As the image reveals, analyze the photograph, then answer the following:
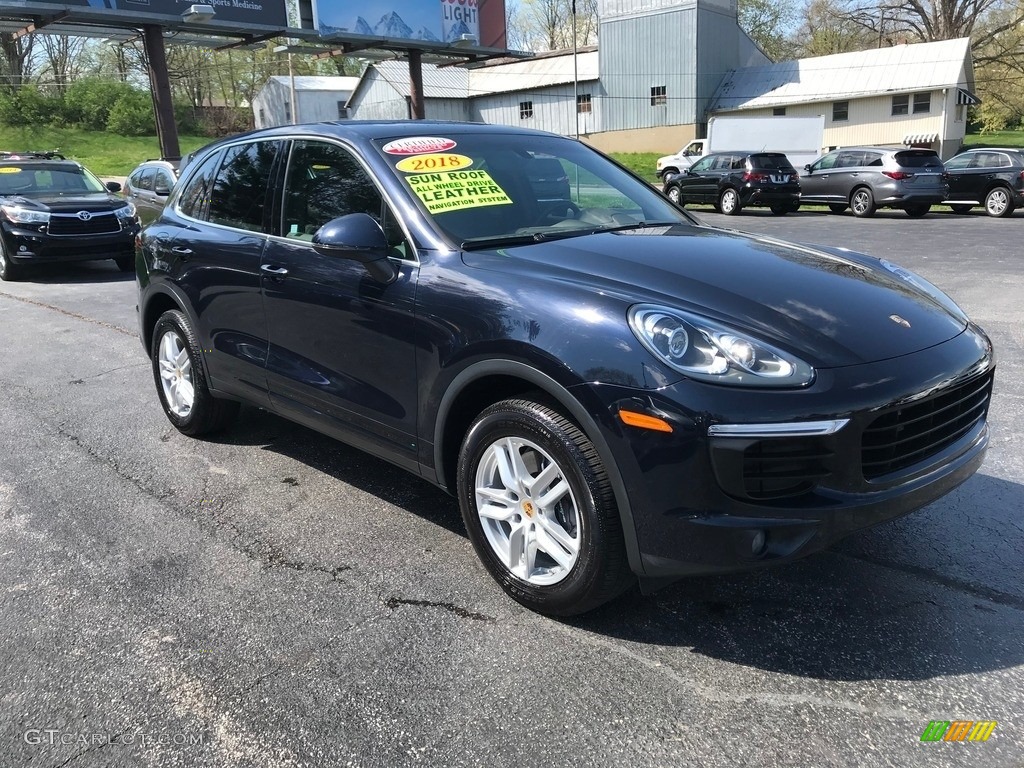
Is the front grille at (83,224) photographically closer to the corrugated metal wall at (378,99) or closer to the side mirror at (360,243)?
the side mirror at (360,243)

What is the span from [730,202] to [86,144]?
38.8 meters

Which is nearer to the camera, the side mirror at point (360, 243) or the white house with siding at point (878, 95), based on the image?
the side mirror at point (360, 243)

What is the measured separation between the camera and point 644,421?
2.47m

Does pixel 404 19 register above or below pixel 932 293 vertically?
above

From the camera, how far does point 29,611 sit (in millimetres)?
3100

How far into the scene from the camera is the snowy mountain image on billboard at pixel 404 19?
2788cm

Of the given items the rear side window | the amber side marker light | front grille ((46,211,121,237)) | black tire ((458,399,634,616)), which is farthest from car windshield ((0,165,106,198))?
the rear side window

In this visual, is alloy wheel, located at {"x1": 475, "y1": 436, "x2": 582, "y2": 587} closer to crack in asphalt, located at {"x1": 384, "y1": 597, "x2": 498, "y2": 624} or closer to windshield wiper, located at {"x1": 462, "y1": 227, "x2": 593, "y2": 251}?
crack in asphalt, located at {"x1": 384, "y1": 597, "x2": 498, "y2": 624}

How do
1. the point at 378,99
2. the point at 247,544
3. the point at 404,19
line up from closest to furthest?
1. the point at 247,544
2. the point at 404,19
3. the point at 378,99

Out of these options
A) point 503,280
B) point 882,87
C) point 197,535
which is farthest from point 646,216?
point 882,87

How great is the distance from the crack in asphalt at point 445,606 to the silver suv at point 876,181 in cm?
1952

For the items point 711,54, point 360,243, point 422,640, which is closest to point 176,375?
point 360,243

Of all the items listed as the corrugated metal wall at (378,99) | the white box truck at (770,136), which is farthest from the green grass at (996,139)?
the corrugated metal wall at (378,99)

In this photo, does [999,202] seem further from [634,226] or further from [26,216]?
[26,216]
